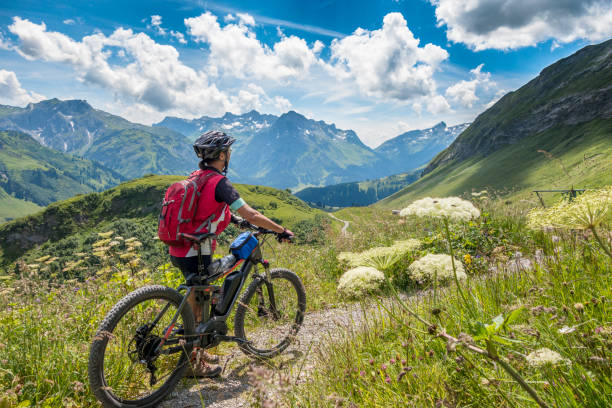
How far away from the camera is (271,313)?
5.85 metres

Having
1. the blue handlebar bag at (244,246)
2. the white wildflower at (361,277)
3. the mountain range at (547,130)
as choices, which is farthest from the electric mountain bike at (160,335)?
the mountain range at (547,130)

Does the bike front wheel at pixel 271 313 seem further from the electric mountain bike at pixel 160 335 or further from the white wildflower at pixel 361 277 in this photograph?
the white wildflower at pixel 361 277

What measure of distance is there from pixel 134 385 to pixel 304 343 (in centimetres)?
268

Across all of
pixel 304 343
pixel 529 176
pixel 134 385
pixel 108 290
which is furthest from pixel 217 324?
pixel 529 176

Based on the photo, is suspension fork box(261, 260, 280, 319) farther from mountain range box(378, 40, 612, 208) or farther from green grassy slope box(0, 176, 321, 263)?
green grassy slope box(0, 176, 321, 263)

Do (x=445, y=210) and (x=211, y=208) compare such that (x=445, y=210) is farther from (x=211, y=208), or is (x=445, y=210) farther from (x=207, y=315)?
(x=207, y=315)

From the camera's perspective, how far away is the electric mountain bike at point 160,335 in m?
3.78

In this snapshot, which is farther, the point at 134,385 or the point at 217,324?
the point at 217,324

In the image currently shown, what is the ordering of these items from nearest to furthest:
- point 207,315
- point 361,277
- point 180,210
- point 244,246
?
point 361,277, point 180,210, point 207,315, point 244,246

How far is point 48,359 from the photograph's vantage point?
3.84m

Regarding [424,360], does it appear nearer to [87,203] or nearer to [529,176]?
[529,176]

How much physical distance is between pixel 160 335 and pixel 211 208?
6.19 ft

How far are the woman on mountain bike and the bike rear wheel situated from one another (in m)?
0.33

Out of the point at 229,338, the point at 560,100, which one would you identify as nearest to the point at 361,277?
the point at 229,338
